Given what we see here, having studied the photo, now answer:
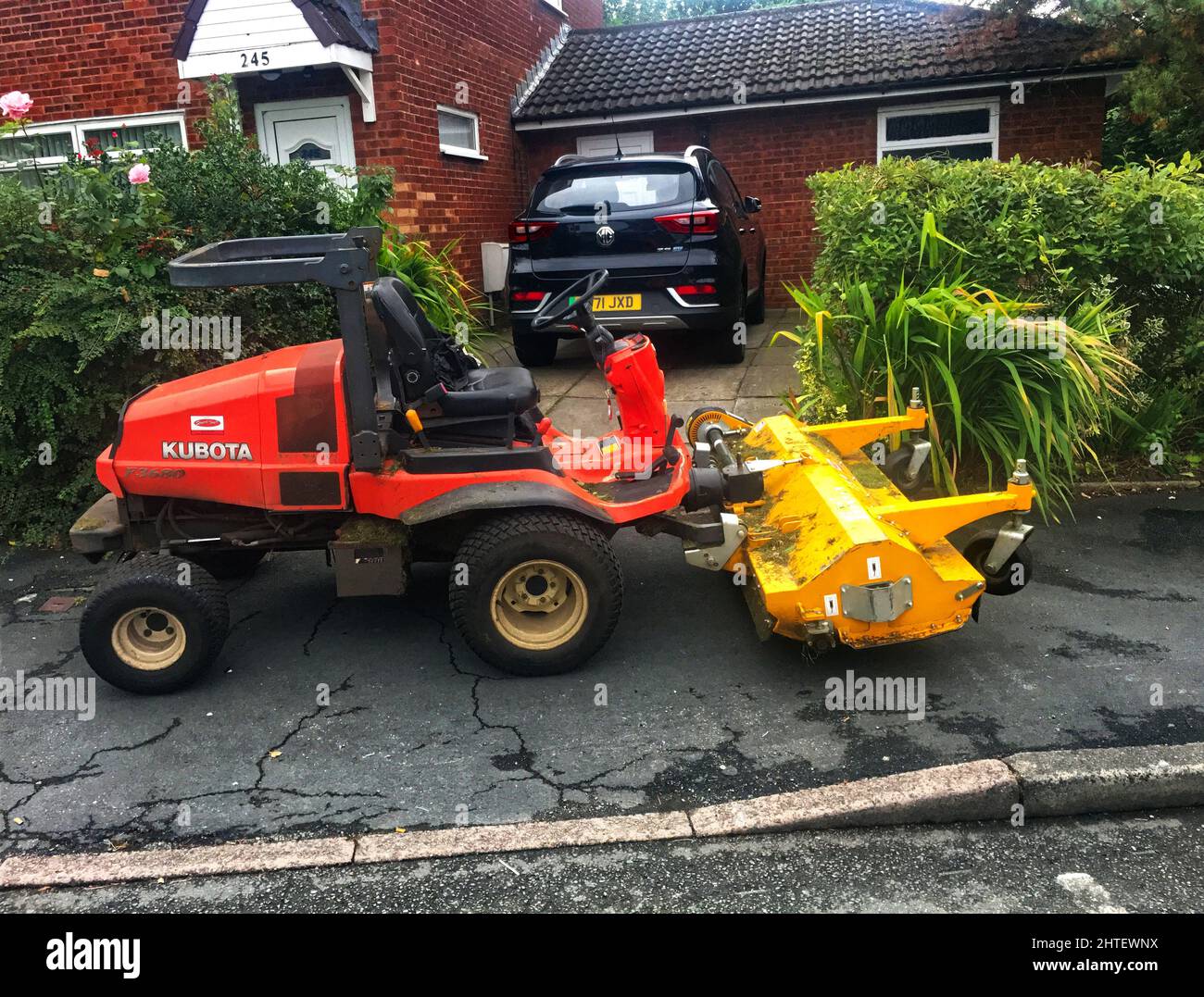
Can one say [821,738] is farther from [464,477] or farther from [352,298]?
[352,298]

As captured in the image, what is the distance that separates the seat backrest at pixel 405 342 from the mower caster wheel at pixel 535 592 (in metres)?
0.65

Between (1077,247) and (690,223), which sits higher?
(690,223)

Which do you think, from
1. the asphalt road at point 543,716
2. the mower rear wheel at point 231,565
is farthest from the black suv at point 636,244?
the asphalt road at point 543,716

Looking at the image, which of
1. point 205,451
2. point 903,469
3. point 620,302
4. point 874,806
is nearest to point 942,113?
point 620,302

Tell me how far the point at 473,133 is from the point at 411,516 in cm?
872

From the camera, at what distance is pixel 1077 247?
230 inches

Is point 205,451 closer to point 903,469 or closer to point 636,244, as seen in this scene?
point 903,469

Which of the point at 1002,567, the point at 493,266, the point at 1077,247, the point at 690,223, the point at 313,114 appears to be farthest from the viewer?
the point at 493,266

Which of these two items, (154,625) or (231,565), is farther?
(231,565)

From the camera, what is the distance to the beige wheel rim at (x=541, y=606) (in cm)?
405

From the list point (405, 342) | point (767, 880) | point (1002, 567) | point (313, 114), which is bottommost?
point (767, 880)

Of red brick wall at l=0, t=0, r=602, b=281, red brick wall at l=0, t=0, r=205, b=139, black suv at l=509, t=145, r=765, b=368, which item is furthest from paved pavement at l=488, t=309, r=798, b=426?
red brick wall at l=0, t=0, r=205, b=139

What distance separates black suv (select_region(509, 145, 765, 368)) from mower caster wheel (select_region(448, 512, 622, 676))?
413 cm
